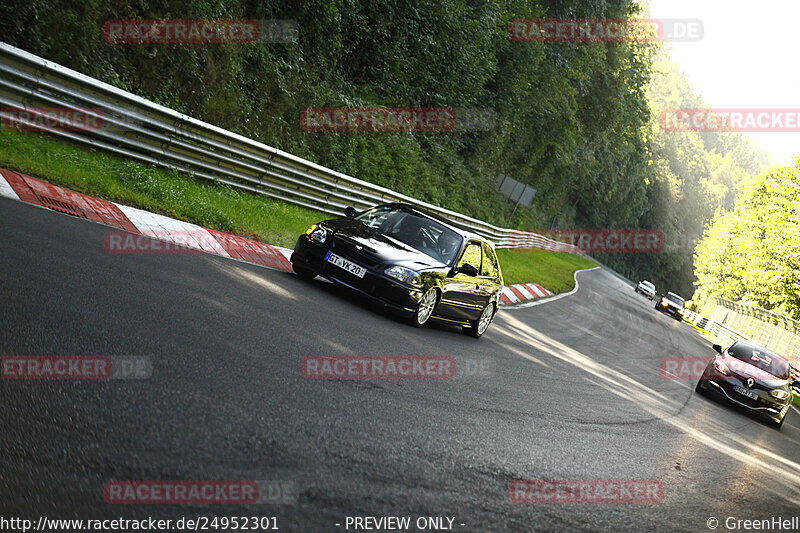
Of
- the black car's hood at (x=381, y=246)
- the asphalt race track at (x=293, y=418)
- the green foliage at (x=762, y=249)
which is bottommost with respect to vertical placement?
the asphalt race track at (x=293, y=418)

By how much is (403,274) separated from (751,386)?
8227mm

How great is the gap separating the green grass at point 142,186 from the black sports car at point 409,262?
6.59ft

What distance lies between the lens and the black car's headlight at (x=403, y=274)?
945 centimetres

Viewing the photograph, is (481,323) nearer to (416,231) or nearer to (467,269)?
(467,269)

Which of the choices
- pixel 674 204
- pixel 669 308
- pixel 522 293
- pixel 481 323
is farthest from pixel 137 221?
pixel 674 204

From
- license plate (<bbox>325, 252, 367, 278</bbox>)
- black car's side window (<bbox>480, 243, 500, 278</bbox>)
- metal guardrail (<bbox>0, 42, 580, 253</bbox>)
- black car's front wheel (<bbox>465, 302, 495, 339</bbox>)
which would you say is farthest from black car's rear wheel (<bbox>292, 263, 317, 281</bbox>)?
metal guardrail (<bbox>0, 42, 580, 253</bbox>)

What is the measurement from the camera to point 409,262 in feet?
31.9

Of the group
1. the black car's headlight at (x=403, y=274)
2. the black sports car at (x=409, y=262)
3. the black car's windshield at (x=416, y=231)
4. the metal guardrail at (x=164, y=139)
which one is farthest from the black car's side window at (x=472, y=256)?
the metal guardrail at (x=164, y=139)

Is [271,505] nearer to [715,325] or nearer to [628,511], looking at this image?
[628,511]

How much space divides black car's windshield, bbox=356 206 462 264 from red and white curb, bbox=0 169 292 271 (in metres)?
1.52

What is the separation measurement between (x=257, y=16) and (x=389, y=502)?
18.6m

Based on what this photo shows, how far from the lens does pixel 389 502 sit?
11.8 feet

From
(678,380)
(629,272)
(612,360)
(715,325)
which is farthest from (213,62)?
(629,272)

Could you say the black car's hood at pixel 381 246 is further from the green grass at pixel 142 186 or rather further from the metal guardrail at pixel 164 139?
the metal guardrail at pixel 164 139
